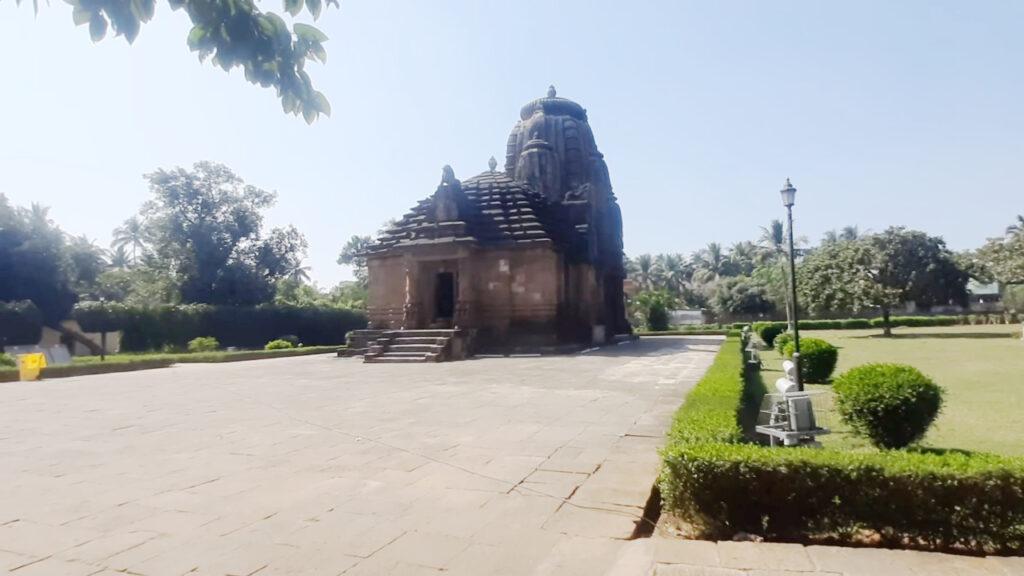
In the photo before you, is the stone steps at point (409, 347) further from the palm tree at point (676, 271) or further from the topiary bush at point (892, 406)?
the palm tree at point (676, 271)

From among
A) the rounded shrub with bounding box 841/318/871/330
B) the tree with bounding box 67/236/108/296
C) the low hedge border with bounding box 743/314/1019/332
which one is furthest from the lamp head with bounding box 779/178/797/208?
the rounded shrub with bounding box 841/318/871/330

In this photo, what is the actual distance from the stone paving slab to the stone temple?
929cm

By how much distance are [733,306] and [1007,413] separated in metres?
50.2

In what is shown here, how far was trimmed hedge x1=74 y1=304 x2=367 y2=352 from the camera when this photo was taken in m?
27.9

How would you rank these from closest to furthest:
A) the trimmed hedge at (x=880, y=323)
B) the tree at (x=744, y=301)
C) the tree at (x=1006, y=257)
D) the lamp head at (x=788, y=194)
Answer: the lamp head at (x=788, y=194) → the tree at (x=1006, y=257) → the trimmed hedge at (x=880, y=323) → the tree at (x=744, y=301)

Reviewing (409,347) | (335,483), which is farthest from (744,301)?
(335,483)

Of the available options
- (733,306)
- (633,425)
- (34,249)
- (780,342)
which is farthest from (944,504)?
(733,306)

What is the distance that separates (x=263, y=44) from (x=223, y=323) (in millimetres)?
32198

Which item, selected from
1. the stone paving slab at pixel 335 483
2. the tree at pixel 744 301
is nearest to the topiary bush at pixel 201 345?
the stone paving slab at pixel 335 483

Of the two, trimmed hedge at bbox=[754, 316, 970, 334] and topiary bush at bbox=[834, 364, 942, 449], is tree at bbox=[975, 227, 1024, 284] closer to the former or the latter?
trimmed hedge at bbox=[754, 316, 970, 334]

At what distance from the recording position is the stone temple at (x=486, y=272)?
64.1ft

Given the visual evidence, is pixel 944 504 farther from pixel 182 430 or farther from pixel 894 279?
pixel 894 279

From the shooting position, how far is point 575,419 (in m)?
6.99

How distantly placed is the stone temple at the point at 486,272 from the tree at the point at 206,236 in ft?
55.3
